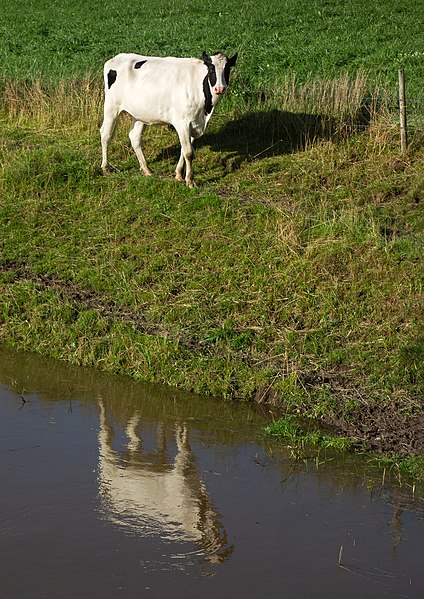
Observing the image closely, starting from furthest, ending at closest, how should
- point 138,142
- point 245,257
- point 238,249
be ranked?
point 138,142
point 238,249
point 245,257

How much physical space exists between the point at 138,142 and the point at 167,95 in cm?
84

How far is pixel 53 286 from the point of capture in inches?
460

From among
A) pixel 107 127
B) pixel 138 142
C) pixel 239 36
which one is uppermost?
pixel 239 36

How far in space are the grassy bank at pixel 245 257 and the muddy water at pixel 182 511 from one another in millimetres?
751

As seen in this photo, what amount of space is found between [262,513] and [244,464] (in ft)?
3.11

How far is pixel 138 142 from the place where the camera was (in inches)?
577

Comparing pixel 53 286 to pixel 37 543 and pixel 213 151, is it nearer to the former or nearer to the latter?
pixel 213 151

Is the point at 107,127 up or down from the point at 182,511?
up

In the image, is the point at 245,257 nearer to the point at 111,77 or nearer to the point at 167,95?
the point at 167,95

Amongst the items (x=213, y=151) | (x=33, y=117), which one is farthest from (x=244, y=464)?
(x=33, y=117)

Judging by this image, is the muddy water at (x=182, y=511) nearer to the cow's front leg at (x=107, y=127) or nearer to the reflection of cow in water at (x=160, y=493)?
the reflection of cow in water at (x=160, y=493)

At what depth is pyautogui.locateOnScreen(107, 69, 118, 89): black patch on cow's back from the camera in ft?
48.7

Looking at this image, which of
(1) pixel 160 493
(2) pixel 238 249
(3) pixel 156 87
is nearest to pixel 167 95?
(3) pixel 156 87

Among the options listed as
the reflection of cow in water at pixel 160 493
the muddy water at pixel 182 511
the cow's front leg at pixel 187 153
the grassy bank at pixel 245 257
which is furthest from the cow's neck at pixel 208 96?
the reflection of cow in water at pixel 160 493
